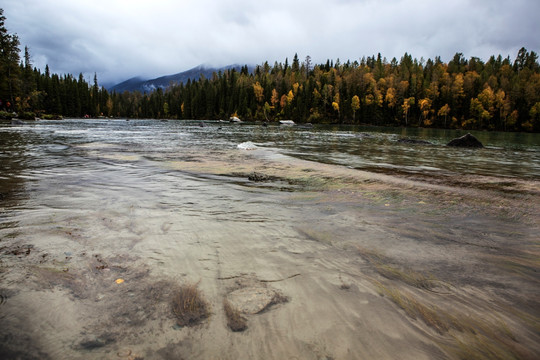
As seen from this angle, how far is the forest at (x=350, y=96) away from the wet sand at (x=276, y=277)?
8031cm

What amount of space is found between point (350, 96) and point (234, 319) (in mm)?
126021

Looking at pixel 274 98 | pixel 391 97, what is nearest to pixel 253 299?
pixel 391 97

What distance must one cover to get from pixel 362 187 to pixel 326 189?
1.08 metres

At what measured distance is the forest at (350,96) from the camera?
3390 inches

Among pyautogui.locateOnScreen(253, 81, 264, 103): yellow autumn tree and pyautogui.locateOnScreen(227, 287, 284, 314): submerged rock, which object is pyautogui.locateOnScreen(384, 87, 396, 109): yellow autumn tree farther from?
pyautogui.locateOnScreen(227, 287, 284, 314): submerged rock

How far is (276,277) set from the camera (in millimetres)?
2990

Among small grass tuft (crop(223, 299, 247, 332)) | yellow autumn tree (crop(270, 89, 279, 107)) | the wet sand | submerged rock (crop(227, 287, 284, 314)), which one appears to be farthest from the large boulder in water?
yellow autumn tree (crop(270, 89, 279, 107))

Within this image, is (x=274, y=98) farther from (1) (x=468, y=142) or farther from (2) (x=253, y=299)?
(2) (x=253, y=299)

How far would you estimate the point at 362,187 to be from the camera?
25.1 feet

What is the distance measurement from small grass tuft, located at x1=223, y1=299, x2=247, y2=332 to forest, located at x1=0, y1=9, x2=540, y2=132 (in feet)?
271

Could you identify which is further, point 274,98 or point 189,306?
point 274,98

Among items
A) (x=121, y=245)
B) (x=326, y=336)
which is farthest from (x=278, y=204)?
(x=326, y=336)

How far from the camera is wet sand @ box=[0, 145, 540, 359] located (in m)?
2.09

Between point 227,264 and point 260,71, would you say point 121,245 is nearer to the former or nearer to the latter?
point 227,264
